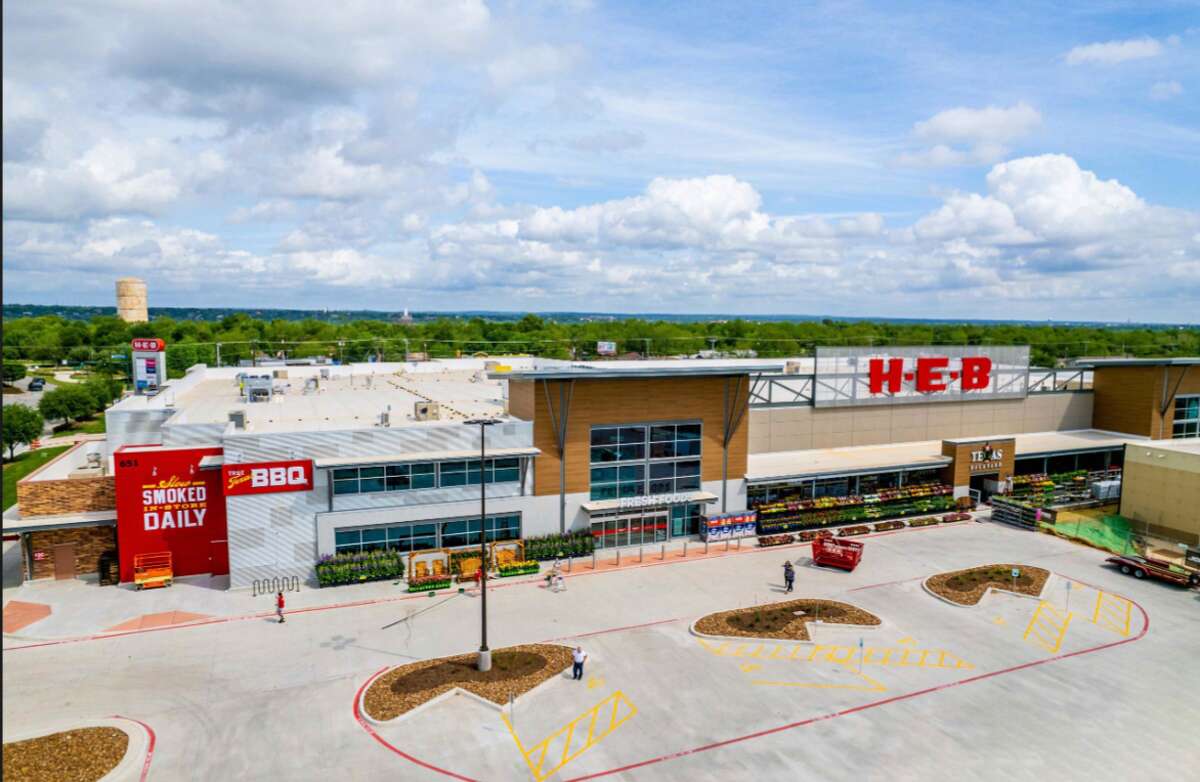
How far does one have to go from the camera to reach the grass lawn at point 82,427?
3716 inches

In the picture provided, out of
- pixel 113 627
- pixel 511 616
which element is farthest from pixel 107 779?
pixel 511 616

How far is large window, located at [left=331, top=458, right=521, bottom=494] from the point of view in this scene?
40781 mm

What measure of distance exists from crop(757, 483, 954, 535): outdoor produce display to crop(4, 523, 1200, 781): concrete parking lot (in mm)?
9946

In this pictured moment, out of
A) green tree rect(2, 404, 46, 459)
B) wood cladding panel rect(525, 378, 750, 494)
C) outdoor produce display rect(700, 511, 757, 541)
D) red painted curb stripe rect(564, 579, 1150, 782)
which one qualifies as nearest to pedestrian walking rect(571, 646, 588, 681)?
red painted curb stripe rect(564, 579, 1150, 782)

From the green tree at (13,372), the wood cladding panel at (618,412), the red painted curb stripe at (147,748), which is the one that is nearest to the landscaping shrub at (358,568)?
the wood cladding panel at (618,412)

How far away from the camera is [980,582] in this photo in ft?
133

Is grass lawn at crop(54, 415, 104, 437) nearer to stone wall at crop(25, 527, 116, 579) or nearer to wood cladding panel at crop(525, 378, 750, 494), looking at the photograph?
stone wall at crop(25, 527, 116, 579)

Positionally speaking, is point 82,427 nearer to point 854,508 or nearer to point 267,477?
point 267,477

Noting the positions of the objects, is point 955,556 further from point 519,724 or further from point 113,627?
point 113,627

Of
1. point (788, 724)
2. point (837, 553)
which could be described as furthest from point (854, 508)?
point (788, 724)

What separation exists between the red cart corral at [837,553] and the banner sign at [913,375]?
1749 centimetres

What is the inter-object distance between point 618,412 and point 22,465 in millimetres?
60710

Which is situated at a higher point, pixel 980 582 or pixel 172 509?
pixel 172 509

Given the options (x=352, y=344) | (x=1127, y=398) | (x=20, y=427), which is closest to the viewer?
(x=1127, y=398)
